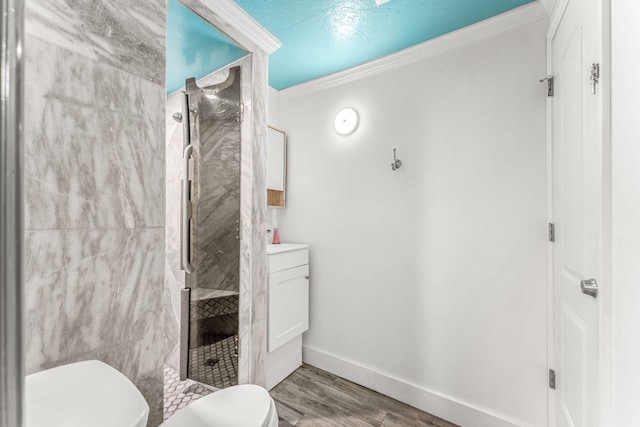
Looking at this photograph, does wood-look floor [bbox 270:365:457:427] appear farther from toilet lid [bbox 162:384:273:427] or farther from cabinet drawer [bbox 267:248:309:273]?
cabinet drawer [bbox 267:248:309:273]

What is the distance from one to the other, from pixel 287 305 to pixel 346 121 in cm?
146

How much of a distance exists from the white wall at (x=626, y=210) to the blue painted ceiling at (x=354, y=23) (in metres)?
0.89

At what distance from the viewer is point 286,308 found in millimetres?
2037

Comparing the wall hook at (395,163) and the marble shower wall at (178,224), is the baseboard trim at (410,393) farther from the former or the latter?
the wall hook at (395,163)

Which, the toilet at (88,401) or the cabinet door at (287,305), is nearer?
the toilet at (88,401)

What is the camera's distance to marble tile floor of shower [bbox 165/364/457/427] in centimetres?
164

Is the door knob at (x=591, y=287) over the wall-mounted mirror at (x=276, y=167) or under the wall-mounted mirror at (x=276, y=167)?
under

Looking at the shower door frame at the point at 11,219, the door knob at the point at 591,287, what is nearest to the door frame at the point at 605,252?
the door knob at the point at 591,287

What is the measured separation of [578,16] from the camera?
108 centimetres

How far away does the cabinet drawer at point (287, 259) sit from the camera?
1911 mm

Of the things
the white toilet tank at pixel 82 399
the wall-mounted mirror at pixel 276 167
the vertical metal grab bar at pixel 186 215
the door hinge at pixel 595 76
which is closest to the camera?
the white toilet tank at pixel 82 399

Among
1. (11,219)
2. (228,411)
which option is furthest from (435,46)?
(228,411)

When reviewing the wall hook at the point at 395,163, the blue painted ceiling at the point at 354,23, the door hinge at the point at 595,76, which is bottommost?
the wall hook at the point at 395,163

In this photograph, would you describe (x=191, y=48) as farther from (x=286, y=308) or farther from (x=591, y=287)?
(x=591, y=287)
